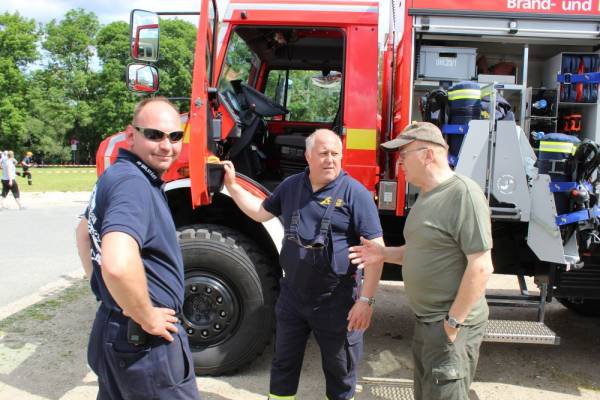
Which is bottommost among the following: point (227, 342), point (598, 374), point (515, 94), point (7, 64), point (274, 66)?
point (598, 374)

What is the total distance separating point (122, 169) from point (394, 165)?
2.33 meters

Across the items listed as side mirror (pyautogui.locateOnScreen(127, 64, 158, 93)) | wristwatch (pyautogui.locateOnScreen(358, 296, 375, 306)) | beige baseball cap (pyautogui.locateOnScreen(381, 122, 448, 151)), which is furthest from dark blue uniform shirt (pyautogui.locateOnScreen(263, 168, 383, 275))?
side mirror (pyautogui.locateOnScreen(127, 64, 158, 93))

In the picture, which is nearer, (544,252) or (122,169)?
(122,169)

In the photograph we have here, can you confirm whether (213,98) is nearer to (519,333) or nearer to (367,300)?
(367,300)

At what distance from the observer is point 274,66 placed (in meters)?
4.61

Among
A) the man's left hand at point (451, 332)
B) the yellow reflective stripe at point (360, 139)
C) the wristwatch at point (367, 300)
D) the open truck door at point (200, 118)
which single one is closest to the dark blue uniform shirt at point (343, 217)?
the wristwatch at point (367, 300)

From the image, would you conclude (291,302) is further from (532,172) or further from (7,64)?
(7,64)

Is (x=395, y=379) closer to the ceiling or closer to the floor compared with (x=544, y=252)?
closer to the floor

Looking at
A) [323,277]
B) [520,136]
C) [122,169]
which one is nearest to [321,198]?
[323,277]

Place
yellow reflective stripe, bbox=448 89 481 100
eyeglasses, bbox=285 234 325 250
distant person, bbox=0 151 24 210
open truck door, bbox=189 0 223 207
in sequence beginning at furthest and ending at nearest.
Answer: distant person, bbox=0 151 24 210, yellow reflective stripe, bbox=448 89 481 100, open truck door, bbox=189 0 223 207, eyeglasses, bbox=285 234 325 250

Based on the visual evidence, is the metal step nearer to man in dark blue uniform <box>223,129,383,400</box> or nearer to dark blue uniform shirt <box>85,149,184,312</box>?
man in dark blue uniform <box>223,129,383,400</box>

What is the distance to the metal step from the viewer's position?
331 cm

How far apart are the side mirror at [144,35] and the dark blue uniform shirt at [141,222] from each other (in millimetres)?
1671

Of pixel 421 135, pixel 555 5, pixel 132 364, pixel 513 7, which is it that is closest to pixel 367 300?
pixel 421 135
